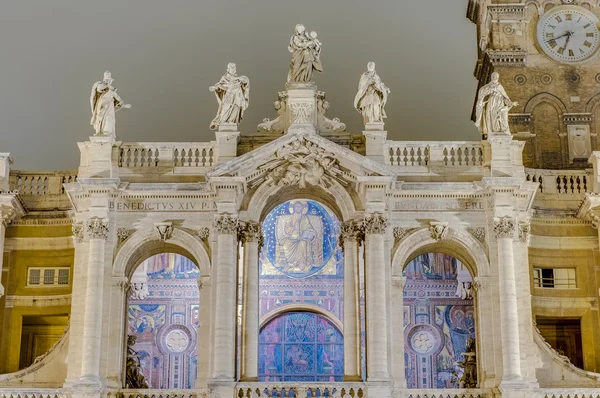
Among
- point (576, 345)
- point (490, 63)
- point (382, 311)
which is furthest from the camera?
point (490, 63)

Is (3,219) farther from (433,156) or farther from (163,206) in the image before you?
(433,156)

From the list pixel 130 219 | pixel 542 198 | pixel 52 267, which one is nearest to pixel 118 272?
pixel 130 219

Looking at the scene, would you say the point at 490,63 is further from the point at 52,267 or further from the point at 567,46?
the point at 52,267

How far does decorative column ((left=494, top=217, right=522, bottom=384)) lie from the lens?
30.1m

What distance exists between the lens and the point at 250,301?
3106cm

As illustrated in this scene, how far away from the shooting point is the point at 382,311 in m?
30.4

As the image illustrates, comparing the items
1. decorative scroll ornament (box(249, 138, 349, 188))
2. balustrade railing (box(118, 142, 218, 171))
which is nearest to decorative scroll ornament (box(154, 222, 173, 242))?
balustrade railing (box(118, 142, 218, 171))

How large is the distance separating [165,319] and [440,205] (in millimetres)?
12012

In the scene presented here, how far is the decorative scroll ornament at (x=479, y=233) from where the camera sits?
104ft

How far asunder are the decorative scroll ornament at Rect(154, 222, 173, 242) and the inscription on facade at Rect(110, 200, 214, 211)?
20.1 inches

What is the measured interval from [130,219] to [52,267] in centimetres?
393

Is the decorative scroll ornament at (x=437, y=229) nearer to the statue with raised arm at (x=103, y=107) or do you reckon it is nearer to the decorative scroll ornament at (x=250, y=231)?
the decorative scroll ornament at (x=250, y=231)

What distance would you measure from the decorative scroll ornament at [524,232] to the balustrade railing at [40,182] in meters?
13.1

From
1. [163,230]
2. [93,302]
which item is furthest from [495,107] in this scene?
[93,302]
